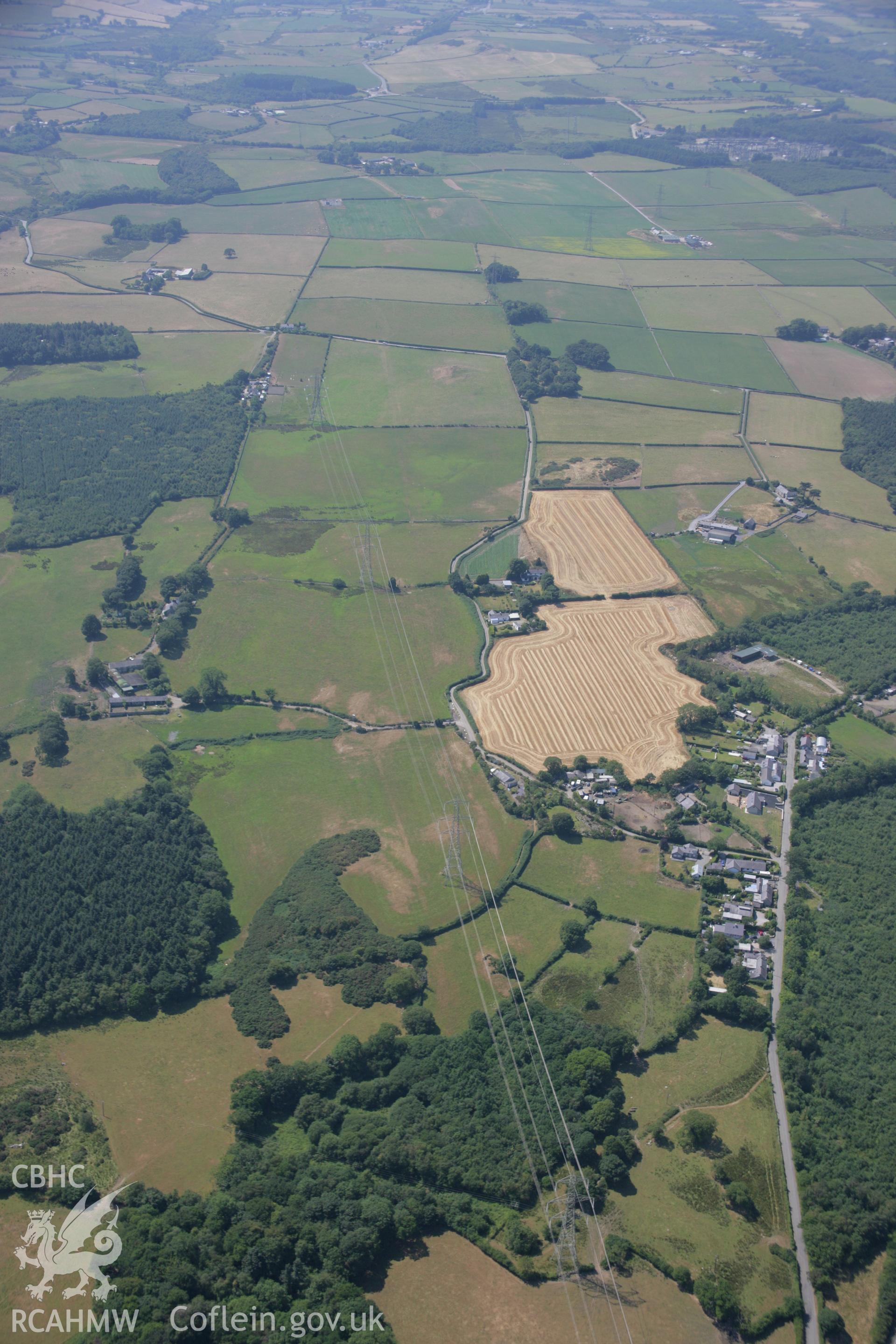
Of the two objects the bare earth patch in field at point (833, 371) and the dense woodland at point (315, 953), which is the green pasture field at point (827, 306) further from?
the dense woodland at point (315, 953)

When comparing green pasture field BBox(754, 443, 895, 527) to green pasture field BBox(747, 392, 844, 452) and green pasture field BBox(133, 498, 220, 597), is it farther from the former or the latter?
green pasture field BBox(133, 498, 220, 597)

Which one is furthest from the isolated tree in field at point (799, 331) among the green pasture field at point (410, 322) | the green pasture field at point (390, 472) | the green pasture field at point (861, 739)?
the green pasture field at point (861, 739)

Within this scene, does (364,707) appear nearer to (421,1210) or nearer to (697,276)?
(421,1210)

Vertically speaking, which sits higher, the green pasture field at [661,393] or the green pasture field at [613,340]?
the green pasture field at [613,340]

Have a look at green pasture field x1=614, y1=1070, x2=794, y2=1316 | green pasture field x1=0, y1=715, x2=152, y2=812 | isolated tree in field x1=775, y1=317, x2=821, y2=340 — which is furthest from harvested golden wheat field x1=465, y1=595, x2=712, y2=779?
isolated tree in field x1=775, y1=317, x2=821, y2=340

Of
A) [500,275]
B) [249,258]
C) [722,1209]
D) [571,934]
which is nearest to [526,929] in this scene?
[571,934]

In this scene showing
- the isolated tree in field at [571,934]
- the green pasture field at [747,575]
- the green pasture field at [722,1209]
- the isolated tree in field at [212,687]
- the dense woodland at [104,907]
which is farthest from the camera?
the green pasture field at [747,575]

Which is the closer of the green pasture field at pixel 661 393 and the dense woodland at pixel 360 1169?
the dense woodland at pixel 360 1169
